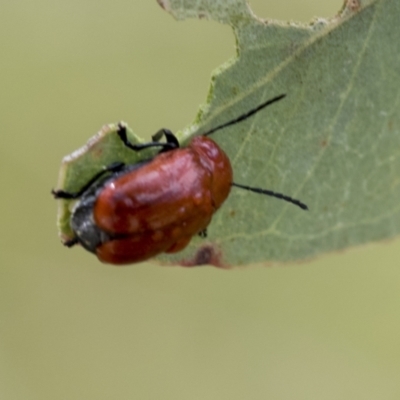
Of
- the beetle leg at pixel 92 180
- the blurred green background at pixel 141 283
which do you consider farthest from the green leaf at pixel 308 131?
the blurred green background at pixel 141 283

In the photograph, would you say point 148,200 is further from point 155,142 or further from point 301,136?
point 301,136

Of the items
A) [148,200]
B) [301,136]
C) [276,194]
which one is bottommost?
[276,194]

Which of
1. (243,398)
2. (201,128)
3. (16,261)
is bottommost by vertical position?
(243,398)

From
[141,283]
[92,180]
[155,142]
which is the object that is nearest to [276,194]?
[155,142]

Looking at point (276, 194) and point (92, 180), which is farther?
point (276, 194)

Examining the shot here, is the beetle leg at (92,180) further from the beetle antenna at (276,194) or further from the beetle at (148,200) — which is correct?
the beetle antenna at (276,194)

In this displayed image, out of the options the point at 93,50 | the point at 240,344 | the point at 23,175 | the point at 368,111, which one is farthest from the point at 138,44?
the point at 240,344

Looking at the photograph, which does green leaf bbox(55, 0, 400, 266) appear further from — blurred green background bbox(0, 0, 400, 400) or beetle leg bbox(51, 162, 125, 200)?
blurred green background bbox(0, 0, 400, 400)

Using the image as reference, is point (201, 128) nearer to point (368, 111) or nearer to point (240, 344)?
point (368, 111)
